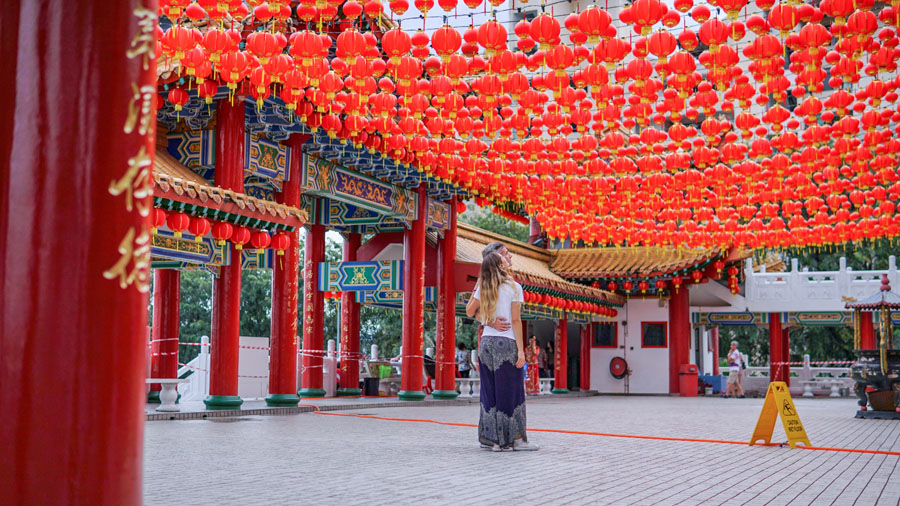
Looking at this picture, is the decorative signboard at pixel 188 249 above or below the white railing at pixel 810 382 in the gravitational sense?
above

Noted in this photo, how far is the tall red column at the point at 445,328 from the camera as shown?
18.5 m

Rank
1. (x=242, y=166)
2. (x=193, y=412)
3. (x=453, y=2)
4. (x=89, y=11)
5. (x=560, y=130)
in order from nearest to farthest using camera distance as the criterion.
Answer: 1. (x=89, y=11)
2. (x=453, y=2)
3. (x=193, y=412)
4. (x=242, y=166)
5. (x=560, y=130)

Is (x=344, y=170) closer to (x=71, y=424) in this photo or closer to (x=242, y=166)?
(x=242, y=166)

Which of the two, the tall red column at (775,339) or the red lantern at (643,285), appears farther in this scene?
the tall red column at (775,339)

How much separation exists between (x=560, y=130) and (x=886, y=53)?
5.30m

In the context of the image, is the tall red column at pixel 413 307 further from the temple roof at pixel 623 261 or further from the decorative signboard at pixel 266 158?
the temple roof at pixel 623 261

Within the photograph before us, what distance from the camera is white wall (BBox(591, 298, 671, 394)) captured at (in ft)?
84.3

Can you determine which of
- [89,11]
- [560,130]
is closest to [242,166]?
[560,130]

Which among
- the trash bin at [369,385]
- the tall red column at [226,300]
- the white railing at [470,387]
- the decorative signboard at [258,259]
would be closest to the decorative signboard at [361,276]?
the decorative signboard at [258,259]

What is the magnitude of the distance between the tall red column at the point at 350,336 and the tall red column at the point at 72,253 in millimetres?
16673

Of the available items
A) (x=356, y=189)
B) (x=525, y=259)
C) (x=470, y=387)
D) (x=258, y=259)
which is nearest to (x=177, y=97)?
(x=356, y=189)

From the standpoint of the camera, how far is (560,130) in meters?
14.0

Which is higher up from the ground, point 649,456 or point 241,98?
point 241,98

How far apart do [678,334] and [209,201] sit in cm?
1793
